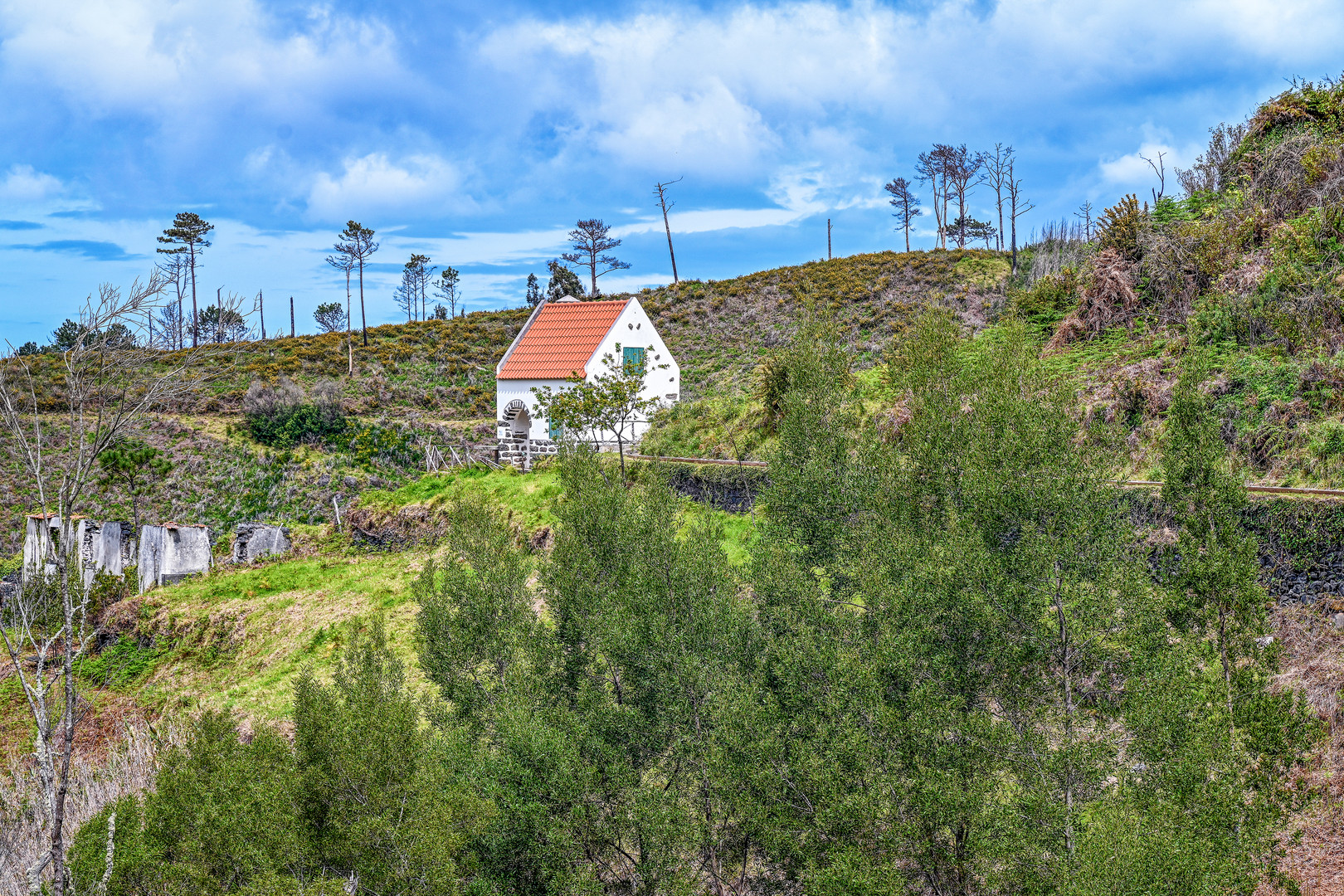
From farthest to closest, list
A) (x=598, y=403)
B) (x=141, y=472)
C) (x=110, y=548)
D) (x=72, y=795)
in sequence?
(x=141, y=472)
(x=110, y=548)
(x=598, y=403)
(x=72, y=795)

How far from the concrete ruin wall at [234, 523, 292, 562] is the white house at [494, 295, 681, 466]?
8.91 m

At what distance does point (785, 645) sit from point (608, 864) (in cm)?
389

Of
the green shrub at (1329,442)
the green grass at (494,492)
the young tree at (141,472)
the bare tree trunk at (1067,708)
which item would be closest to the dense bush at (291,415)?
the young tree at (141,472)

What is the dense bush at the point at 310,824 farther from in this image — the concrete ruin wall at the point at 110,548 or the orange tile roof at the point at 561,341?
the orange tile roof at the point at 561,341

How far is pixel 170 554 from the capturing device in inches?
1145

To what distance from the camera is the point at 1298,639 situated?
14883mm

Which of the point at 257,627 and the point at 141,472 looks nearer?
the point at 257,627

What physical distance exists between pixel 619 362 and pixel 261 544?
15.4 metres

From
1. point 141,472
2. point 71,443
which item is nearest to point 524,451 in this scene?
point 141,472

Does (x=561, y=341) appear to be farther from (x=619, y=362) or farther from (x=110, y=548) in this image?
(x=110, y=548)

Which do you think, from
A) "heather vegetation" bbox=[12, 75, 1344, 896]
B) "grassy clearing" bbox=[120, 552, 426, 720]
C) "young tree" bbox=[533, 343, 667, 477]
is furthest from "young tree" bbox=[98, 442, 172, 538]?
"young tree" bbox=[533, 343, 667, 477]

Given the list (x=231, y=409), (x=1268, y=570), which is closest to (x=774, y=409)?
(x=1268, y=570)

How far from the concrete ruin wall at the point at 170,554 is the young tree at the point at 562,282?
4201cm

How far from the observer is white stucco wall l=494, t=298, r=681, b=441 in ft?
115
